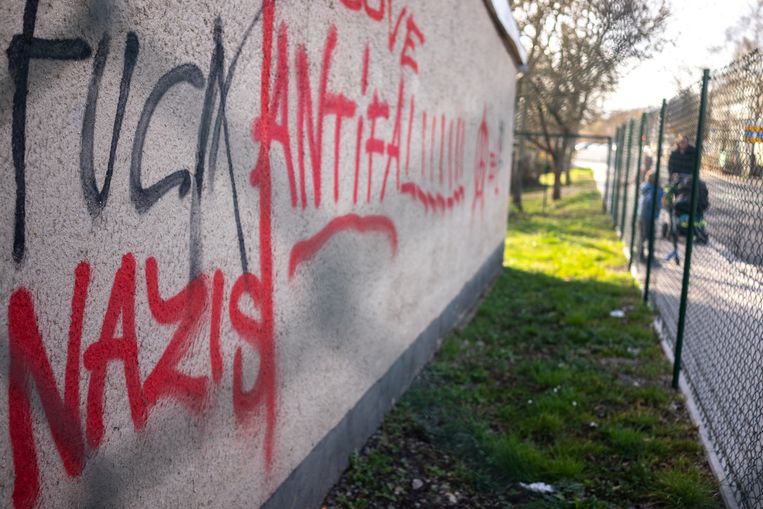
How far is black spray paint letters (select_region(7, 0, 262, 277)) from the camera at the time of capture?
1.45 m

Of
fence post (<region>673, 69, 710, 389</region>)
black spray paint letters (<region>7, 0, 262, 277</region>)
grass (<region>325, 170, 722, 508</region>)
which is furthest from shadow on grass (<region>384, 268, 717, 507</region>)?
black spray paint letters (<region>7, 0, 262, 277</region>)

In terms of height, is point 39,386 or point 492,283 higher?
point 39,386

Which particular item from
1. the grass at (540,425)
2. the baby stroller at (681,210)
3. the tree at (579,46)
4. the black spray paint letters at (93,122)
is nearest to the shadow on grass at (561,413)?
the grass at (540,425)

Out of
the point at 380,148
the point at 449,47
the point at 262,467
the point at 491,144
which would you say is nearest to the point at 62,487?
the point at 262,467

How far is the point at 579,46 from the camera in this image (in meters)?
12.4

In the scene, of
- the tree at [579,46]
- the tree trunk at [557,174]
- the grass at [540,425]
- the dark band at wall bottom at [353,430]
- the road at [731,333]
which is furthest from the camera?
the tree trunk at [557,174]

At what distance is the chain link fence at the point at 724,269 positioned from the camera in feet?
11.4

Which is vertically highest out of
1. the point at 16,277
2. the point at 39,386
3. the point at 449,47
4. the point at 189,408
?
the point at 449,47

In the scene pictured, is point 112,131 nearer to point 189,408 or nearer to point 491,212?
point 189,408

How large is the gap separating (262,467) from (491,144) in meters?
6.03

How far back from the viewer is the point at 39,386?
1.58 m

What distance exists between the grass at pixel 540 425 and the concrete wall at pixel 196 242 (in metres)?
0.35

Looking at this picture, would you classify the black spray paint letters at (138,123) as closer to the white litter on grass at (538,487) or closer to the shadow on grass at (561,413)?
the white litter on grass at (538,487)

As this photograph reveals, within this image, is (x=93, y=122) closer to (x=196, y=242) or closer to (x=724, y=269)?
(x=196, y=242)
